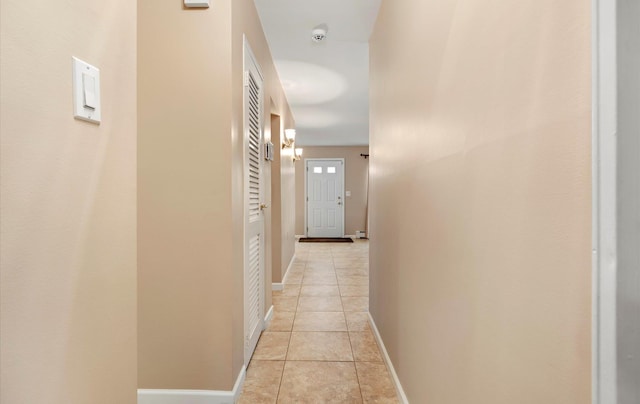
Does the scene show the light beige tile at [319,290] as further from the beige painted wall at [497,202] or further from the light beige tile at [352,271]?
the beige painted wall at [497,202]

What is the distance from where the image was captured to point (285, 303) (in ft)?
12.1

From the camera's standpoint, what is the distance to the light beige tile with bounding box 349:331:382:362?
240cm

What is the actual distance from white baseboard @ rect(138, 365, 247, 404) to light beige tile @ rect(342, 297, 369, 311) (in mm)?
1790

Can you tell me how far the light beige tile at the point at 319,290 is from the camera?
13.2ft

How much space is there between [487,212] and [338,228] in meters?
8.50

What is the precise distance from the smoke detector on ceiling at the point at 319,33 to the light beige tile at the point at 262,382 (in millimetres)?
2518

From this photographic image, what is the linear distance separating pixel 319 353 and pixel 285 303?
1263 mm

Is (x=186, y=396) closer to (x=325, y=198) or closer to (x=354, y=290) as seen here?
(x=354, y=290)

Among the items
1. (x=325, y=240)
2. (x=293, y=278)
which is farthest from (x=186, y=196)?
(x=325, y=240)

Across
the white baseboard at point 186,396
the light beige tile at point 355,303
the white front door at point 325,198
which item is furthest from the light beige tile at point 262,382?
the white front door at point 325,198

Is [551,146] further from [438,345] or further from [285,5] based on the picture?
[285,5]

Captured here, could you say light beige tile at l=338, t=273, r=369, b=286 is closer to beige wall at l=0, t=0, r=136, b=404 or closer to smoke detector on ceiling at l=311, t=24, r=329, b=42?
smoke detector on ceiling at l=311, t=24, r=329, b=42

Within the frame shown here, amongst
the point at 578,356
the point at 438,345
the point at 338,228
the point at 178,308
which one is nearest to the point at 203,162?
the point at 178,308

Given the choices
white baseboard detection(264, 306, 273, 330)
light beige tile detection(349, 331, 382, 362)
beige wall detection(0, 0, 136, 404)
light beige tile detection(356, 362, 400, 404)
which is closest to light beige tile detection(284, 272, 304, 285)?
white baseboard detection(264, 306, 273, 330)
